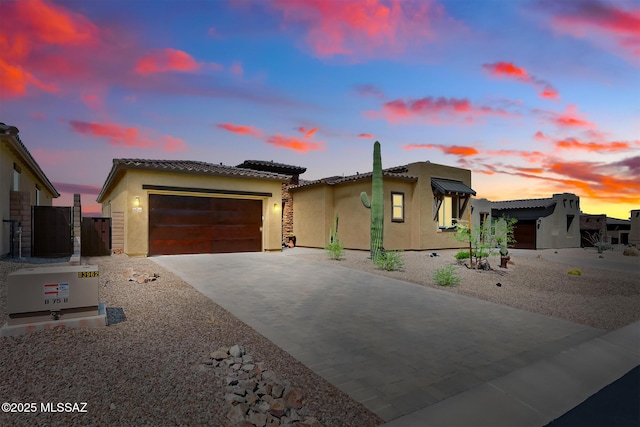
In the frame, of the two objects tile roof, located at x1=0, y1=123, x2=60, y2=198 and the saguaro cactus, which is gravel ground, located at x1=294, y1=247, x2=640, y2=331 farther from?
tile roof, located at x1=0, y1=123, x2=60, y2=198

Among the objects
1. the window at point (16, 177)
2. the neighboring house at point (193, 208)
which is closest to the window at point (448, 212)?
the neighboring house at point (193, 208)

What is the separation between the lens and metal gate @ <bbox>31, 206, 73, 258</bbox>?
42.2 ft

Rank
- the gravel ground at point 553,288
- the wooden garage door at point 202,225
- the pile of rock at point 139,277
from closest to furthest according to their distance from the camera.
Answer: the gravel ground at point 553,288, the pile of rock at point 139,277, the wooden garage door at point 202,225

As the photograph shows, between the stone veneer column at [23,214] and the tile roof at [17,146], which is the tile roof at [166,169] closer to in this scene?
the tile roof at [17,146]

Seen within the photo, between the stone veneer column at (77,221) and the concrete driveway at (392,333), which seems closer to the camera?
the concrete driveway at (392,333)

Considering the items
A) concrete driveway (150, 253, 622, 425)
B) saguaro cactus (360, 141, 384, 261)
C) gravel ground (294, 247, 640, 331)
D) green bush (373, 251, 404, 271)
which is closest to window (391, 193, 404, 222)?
saguaro cactus (360, 141, 384, 261)

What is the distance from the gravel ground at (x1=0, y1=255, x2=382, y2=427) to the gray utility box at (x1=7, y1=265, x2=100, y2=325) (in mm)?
293

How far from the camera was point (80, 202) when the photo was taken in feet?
37.7

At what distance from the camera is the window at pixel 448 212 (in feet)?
65.6

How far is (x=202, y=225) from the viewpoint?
15.2 metres

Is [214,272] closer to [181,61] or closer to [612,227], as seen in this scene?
[181,61]

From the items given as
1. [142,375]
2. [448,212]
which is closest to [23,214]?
[142,375]

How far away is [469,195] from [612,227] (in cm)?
3116

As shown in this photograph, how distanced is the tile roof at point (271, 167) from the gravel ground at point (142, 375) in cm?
1823
